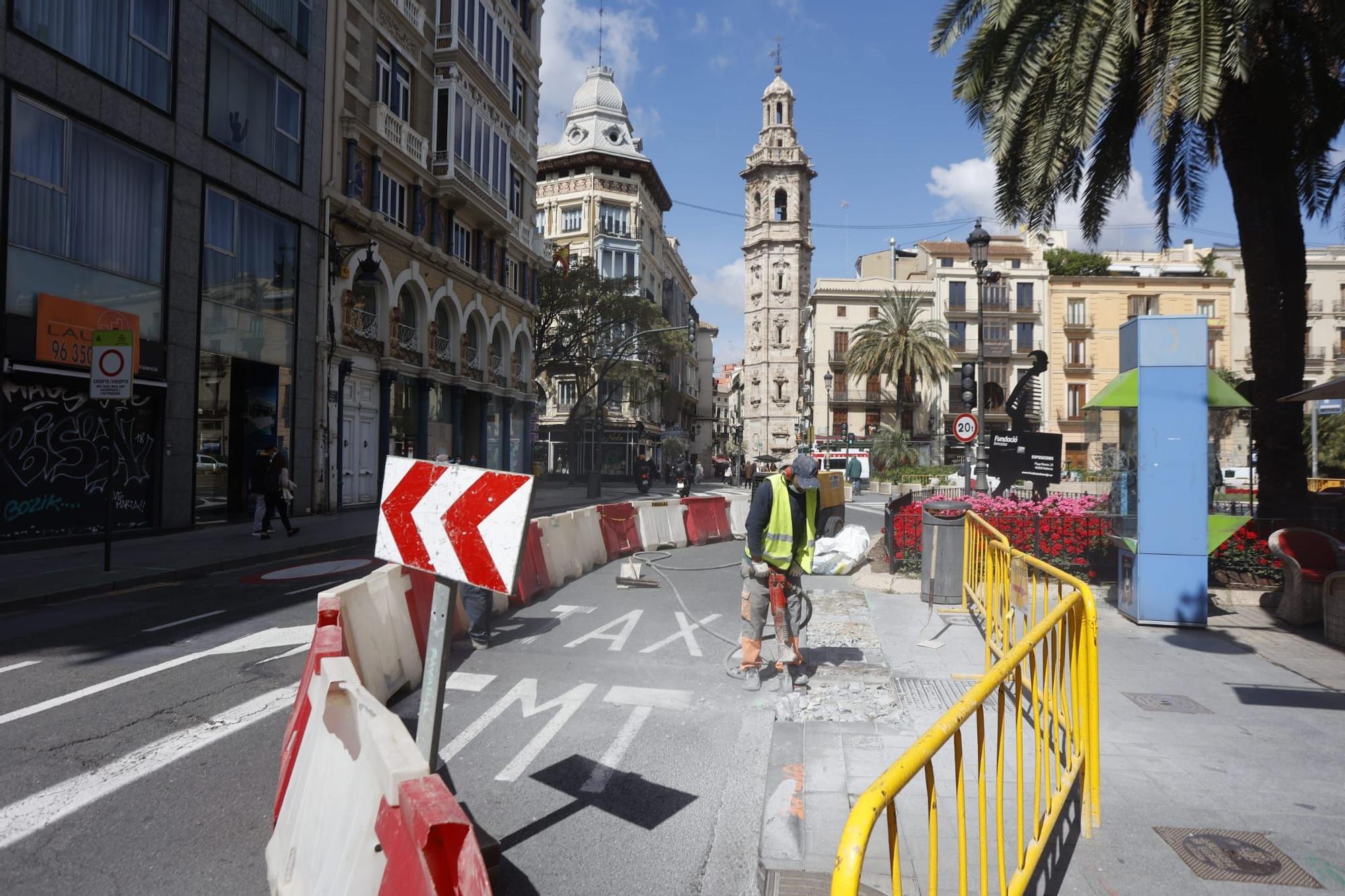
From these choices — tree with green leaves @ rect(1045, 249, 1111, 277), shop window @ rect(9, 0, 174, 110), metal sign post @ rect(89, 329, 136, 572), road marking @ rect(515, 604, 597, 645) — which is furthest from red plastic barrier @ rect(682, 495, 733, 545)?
tree with green leaves @ rect(1045, 249, 1111, 277)

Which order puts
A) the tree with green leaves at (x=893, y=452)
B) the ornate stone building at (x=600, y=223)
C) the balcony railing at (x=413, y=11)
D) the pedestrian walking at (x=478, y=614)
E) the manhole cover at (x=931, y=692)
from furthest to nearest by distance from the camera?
1. the ornate stone building at (x=600, y=223)
2. the tree with green leaves at (x=893, y=452)
3. the balcony railing at (x=413, y=11)
4. the pedestrian walking at (x=478, y=614)
5. the manhole cover at (x=931, y=692)

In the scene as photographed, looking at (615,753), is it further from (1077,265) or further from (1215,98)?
(1077,265)

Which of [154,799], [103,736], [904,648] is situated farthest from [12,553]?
[904,648]

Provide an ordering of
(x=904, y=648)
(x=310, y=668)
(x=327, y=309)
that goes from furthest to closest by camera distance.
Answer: (x=327, y=309), (x=904, y=648), (x=310, y=668)

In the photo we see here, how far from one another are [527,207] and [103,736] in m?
31.7

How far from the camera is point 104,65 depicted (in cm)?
1408

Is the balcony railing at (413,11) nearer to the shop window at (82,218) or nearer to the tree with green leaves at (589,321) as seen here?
the shop window at (82,218)

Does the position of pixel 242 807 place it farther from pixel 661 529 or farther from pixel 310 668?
pixel 661 529

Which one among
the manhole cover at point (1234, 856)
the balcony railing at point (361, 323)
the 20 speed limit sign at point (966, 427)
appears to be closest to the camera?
the manhole cover at point (1234, 856)

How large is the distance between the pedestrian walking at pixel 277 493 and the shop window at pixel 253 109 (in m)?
6.90

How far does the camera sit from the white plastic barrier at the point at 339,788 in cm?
233

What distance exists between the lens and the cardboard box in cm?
1714

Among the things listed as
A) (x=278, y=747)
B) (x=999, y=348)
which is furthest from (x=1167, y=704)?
(x=999, y=348)

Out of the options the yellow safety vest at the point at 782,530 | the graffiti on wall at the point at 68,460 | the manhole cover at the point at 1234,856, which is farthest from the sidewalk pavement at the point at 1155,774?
the graffiti on wall at the point at 68,460
